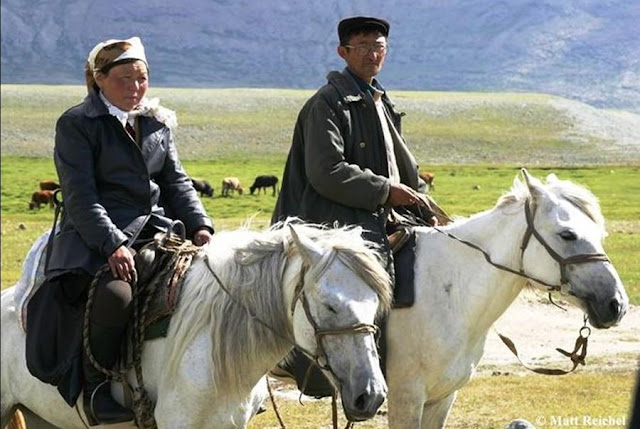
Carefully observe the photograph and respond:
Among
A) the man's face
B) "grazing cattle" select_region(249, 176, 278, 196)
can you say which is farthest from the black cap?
"grazing cattle" select_region(249, 176, 278, 196)

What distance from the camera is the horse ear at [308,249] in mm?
4301

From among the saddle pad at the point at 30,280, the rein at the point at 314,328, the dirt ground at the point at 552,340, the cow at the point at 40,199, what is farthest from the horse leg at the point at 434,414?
the cow at the point at 40,199

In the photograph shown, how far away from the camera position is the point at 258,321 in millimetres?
4535

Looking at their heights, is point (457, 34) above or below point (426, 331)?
below

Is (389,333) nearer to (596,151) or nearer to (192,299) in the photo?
(192,299)

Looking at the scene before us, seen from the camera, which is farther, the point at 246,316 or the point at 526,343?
the point at 526,343

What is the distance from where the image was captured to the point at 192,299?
4.70 metres

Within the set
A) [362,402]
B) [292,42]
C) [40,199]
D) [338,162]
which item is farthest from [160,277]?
[292,42]

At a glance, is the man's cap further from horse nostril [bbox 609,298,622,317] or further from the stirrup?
horse nostril [bbox 609,298,622,317]

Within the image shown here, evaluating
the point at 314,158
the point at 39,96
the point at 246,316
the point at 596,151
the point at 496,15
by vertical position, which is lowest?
the point at 39,96

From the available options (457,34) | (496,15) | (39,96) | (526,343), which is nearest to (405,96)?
(457,34)

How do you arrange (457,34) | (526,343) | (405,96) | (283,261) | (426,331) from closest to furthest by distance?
(283,261), (426,331), (526,343), (457,34), (405,96)

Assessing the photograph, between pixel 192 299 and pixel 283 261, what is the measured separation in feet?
1.55

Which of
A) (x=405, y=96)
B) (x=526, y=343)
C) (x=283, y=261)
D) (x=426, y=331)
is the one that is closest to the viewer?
(x=283, y=261)
